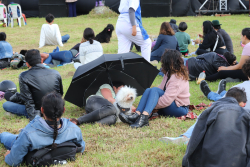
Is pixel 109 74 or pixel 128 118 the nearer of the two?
pixel 128 118

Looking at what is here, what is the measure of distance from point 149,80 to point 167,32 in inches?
146

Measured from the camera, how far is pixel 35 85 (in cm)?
467

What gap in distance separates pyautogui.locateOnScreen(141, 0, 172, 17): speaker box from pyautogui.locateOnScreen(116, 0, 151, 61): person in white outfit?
1479cm

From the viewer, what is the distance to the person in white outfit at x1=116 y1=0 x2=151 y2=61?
675 cm

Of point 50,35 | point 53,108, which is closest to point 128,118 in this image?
point 53,108

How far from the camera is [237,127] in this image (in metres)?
2.55

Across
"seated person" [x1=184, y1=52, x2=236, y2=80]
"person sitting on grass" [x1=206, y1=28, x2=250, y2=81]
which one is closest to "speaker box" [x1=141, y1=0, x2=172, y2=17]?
"seated person" [x1=184, y1=52, x2=236, y2=80]

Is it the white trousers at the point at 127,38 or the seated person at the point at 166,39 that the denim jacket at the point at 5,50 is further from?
the seated person at the point at 166,39

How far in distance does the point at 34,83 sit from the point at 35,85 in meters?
0.03

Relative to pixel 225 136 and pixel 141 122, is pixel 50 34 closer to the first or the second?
pixel 141 122

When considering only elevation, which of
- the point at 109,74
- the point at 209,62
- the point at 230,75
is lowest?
the point at 230,75

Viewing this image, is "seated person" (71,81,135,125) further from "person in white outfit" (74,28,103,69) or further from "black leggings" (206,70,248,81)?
"black leggings" (206,70,248,81)

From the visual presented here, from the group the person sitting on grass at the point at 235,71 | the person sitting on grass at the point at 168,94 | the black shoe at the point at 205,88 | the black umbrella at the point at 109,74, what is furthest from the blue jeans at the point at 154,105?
the person sitting on grass at the point at 235,71

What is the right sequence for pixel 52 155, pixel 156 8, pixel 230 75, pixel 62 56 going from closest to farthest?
pixel 52 155
pixel 230 75
pixel 62 56
pixel 156 8
